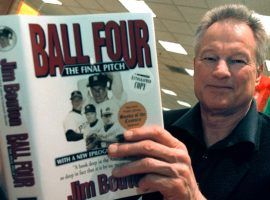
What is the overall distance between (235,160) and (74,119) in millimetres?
540

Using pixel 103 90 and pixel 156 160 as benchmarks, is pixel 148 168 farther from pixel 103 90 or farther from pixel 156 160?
pixel 103 90

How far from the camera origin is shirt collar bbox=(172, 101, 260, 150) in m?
1.12

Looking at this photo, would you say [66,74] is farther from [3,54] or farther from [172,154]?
[172,154]

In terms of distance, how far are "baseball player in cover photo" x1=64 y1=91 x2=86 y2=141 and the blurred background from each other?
2475 millimetres

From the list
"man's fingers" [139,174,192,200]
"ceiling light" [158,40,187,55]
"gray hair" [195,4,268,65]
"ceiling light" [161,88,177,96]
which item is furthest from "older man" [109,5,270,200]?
"ceiling light" [161,88,177,96]

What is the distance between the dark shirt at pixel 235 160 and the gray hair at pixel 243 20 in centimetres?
19

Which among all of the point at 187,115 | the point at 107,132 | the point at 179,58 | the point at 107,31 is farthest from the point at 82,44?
the point at 179,58

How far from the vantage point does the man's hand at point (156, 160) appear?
2.52 ft

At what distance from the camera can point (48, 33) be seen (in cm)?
73

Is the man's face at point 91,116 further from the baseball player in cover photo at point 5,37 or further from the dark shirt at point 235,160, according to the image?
the dark shirt at point 235,160

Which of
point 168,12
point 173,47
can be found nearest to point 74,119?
point 168,12

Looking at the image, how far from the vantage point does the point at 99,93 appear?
30.4 inches

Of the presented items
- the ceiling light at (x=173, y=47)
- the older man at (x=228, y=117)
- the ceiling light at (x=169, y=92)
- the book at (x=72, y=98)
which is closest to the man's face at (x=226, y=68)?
the older man at (x=228, y=117)

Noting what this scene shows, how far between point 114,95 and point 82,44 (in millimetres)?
112
